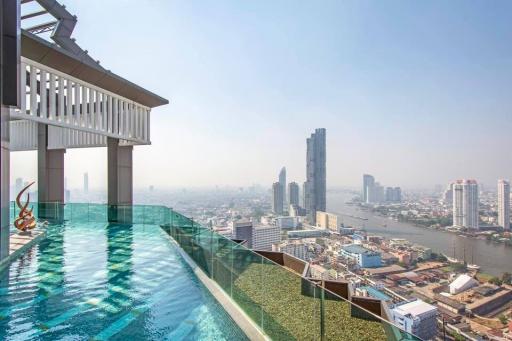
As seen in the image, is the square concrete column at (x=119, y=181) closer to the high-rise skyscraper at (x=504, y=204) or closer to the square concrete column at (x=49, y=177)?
the square concrete column at (x=49, y=177)

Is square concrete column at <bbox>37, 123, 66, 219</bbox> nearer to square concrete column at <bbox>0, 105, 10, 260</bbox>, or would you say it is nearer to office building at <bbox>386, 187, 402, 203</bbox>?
square concrete column at <bbox>0, 105, 10, 260</bbox>

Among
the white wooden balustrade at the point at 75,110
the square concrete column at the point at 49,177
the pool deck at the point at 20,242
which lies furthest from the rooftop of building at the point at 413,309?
the square concrete column at the point at 49,177

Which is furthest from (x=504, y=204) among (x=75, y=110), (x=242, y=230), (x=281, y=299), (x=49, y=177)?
(x=49, y=177)

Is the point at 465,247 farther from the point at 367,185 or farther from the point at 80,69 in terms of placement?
the point at 367,185

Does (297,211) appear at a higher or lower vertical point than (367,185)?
lower

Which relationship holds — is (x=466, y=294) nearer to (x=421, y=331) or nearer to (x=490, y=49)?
(x=421, y=331)

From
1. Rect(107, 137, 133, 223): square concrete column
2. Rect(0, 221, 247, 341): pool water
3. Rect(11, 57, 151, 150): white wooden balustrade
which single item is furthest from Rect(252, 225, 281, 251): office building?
Rect(0, 221, 247, 341): pool water

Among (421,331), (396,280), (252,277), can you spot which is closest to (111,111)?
(252,277)
